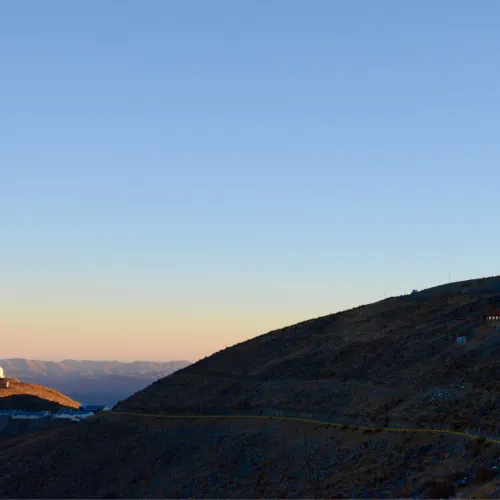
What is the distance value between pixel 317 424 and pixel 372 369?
17.3m

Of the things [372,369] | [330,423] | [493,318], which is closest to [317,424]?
[330,423]

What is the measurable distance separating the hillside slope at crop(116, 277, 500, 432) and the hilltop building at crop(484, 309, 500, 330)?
1.61 m

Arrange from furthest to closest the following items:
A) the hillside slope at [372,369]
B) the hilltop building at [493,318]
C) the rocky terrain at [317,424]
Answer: the hilltop building at [493,318] < the hillside slope at [372,369] < the rocky terrain at [317,424]

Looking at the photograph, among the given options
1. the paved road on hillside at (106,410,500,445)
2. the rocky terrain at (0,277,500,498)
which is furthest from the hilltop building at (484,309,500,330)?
the paved road on hillside at (106,410,500,445)

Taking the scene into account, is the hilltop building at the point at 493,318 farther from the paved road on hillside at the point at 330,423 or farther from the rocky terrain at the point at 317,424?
the paved road on hillside at the point at 330,423

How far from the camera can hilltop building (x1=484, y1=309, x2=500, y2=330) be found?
9200 cm

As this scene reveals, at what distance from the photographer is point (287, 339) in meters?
129

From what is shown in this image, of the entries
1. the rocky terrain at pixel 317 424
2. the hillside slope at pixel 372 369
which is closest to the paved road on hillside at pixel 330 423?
the rocky terrain at pixel 317 424

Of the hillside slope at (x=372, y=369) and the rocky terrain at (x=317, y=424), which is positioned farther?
the hillside slope at (x=372, y=369)

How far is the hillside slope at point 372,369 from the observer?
248 ft

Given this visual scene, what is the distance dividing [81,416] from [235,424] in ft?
194

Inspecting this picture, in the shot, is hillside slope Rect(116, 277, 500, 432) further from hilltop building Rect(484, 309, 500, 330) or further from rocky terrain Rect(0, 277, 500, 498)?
hilltop building Rect(484, 309, 500, 330)

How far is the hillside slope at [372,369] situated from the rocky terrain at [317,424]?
0.98ft

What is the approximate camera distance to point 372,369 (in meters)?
95.4
